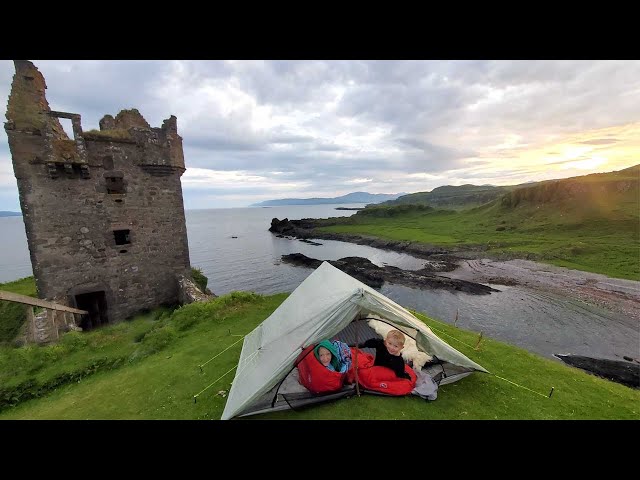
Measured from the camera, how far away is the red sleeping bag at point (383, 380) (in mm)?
6832

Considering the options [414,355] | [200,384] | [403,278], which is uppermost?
[414,355]

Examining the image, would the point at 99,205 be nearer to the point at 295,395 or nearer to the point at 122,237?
the point at 122,237

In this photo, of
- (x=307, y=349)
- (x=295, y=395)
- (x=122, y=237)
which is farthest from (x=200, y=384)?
(x=122, y=237)

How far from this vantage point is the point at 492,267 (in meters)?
38.8

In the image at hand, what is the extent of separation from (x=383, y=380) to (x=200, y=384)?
508cm

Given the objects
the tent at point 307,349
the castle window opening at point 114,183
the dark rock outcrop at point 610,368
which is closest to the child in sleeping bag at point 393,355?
the tent at point 307,349

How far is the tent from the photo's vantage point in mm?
6496

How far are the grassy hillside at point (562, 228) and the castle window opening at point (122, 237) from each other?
44627 mm

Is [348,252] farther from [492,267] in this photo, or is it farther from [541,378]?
[541,378]

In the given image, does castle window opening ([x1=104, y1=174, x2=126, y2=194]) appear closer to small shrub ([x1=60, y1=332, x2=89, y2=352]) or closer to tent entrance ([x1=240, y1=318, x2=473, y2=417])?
small shrub ([x1=60, y1=332, x2=89, y2=352])

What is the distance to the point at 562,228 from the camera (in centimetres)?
5188

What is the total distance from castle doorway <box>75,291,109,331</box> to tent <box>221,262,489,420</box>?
40.7ft

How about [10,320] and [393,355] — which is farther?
[10,320]
